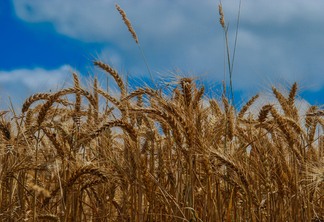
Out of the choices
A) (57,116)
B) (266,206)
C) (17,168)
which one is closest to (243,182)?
(266,206)

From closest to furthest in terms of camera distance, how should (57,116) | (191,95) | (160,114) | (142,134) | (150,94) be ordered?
(160,114), (191,95), (150,94), (142,134), (57,116)

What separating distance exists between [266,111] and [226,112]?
441 millimetres

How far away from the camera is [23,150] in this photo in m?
4.30

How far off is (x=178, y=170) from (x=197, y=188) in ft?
0.59

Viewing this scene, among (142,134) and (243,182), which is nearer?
(243,182)

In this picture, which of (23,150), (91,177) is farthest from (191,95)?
(23,150)

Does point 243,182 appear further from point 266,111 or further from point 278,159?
point 266,111

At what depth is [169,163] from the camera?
139 inches

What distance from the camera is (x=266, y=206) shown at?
11.8 ft

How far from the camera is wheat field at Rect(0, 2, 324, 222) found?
120 inches

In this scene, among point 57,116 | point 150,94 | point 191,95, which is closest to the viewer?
point 191,95

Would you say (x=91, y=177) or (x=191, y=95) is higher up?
(x=191, y=95)

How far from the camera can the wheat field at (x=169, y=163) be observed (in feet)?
10.0

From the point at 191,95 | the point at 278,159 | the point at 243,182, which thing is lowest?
the point at 243,182
